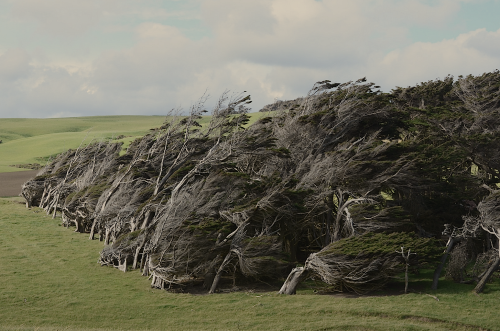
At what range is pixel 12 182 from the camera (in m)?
54.5

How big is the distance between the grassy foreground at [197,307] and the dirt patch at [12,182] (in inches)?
1133

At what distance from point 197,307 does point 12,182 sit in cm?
4438

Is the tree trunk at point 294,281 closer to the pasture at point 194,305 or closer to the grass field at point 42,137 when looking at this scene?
the pasture at point 194,305

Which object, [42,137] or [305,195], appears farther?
[42,137]

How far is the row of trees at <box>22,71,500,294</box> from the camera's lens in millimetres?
20500

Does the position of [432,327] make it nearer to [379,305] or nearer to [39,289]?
[379,305]

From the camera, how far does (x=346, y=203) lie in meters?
22.7

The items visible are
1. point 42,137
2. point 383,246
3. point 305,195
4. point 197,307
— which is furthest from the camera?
point 42,137

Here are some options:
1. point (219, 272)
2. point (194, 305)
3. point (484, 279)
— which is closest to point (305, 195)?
point (219, 272)

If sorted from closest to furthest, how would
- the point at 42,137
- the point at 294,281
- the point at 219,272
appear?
the point at 294,281 → the point at 219,272 → the point at 42,137

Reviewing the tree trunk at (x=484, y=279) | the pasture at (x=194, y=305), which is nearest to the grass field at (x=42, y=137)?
the pasture at (x=194, y=305)

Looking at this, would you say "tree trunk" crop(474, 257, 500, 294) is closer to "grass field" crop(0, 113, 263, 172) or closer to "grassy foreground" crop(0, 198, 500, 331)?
"grassy foreground" crop(0, 198, 500, 331)

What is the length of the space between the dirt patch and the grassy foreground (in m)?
28.8

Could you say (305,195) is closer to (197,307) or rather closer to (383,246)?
(383,246)
